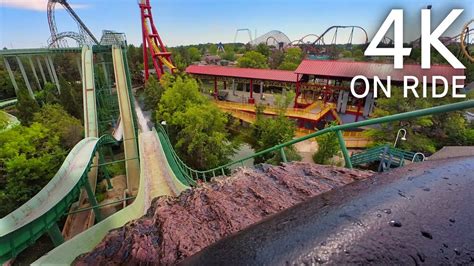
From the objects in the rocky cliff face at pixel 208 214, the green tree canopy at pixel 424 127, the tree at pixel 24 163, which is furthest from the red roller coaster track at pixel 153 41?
the rocky cliff face at pixel 208 214

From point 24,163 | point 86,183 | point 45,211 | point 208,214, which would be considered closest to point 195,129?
point 86,183

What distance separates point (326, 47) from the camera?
5316 cm

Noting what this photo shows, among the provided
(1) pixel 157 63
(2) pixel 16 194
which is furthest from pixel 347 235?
(1) pixel 157 63

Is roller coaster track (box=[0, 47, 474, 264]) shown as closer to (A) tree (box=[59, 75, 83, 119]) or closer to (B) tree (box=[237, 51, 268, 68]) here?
(A) tree (box=[59, 75, 83, 119])

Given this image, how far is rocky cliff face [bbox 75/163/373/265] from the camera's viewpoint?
152cm

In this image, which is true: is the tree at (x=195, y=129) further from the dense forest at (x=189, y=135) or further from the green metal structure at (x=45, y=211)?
the green metal structure at (x=45, y=211)

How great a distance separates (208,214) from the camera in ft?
6.01

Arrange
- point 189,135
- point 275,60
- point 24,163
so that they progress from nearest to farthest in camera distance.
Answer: point 24,163, point 189,135, point 275,60

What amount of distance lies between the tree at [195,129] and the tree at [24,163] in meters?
6.04

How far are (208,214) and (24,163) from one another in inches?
504

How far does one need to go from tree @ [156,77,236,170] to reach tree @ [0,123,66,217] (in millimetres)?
6041

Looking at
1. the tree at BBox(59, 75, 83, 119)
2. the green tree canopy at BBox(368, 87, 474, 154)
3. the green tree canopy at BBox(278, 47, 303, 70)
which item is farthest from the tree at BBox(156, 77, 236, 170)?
the green tree canopy at BBox(278, 47, 303, 70)

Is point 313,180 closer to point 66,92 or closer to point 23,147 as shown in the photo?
point 23,147

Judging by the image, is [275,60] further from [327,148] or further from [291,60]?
[327,148]
